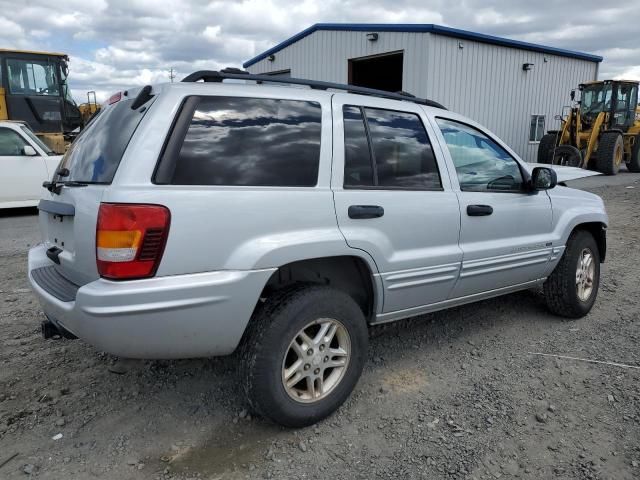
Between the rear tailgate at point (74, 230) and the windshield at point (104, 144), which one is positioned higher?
the windshield at point (104, 144)

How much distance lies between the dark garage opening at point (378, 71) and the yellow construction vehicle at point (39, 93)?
28.4 ft

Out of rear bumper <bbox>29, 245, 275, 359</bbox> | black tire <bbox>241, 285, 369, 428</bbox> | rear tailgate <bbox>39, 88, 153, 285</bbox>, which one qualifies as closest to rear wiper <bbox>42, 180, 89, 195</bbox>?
rear tailgate <bbox>39, 88, 153, 285</bbox>

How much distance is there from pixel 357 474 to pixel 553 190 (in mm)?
2886

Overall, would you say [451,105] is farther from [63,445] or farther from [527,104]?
[63,445]

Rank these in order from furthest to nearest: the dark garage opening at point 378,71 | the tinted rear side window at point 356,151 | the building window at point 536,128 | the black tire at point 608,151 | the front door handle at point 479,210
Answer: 1. the building window at point 536,128
2. the dark garage opening at point 378,71
3. the black tire at point 608,151
4. the front door handle at point 479,210
5. the tinted rear side window at point 356,151

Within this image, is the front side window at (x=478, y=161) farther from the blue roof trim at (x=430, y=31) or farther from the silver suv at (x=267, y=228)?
the blue roof trim at (x=430, y=31)

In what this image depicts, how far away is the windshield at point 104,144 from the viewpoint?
2482mm

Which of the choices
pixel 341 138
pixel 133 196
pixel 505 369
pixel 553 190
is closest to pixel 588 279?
pixel 553 190

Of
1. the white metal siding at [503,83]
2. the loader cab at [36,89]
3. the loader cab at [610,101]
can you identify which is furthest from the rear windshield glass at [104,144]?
the loader cab at [610,101]

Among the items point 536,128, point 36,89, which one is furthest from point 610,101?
point 36,89

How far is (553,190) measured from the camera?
4.16 meters

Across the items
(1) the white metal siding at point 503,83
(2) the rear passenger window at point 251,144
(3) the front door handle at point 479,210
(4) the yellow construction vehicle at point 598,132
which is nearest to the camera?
(2) the rear passenger window at point 251,144

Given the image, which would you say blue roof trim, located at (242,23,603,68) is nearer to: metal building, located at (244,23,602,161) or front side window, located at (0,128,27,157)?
metal building, located at (244,23,602,161)

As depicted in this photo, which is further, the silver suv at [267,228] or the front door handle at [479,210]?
the front door handle at [479,210]
